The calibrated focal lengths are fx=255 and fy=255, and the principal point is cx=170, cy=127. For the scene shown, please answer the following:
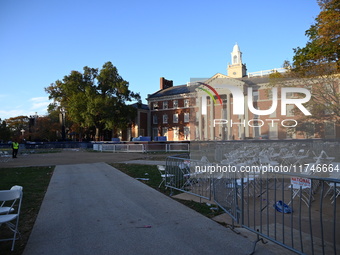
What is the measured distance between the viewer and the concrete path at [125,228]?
157 inches

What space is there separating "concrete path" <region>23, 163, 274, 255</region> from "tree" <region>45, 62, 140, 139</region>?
131ft

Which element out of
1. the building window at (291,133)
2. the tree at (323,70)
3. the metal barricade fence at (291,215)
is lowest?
the metal barricade fence at (291,215)

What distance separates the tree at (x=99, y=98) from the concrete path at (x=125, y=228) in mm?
39850

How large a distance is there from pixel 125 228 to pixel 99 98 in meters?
42.7

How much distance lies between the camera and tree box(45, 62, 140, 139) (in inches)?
1810

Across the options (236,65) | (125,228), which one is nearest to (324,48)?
(125,228)

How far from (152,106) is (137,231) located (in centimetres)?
5598

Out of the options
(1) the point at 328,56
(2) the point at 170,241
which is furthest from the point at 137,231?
(1) the point at 328,56

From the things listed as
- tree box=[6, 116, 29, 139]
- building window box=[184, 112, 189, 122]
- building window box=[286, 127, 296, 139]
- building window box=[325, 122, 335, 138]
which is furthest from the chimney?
building window box=[325, 122, 335, 138]

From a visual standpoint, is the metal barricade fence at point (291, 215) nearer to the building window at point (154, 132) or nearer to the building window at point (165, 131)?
the building window at point (165, 131)

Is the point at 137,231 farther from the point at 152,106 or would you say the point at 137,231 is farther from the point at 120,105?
the point at 152,106

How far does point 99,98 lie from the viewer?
4534cm

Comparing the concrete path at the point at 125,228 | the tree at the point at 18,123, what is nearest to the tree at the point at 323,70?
the concrete path at the point at 125,228

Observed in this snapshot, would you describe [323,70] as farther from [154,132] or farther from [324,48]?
[154,132]
